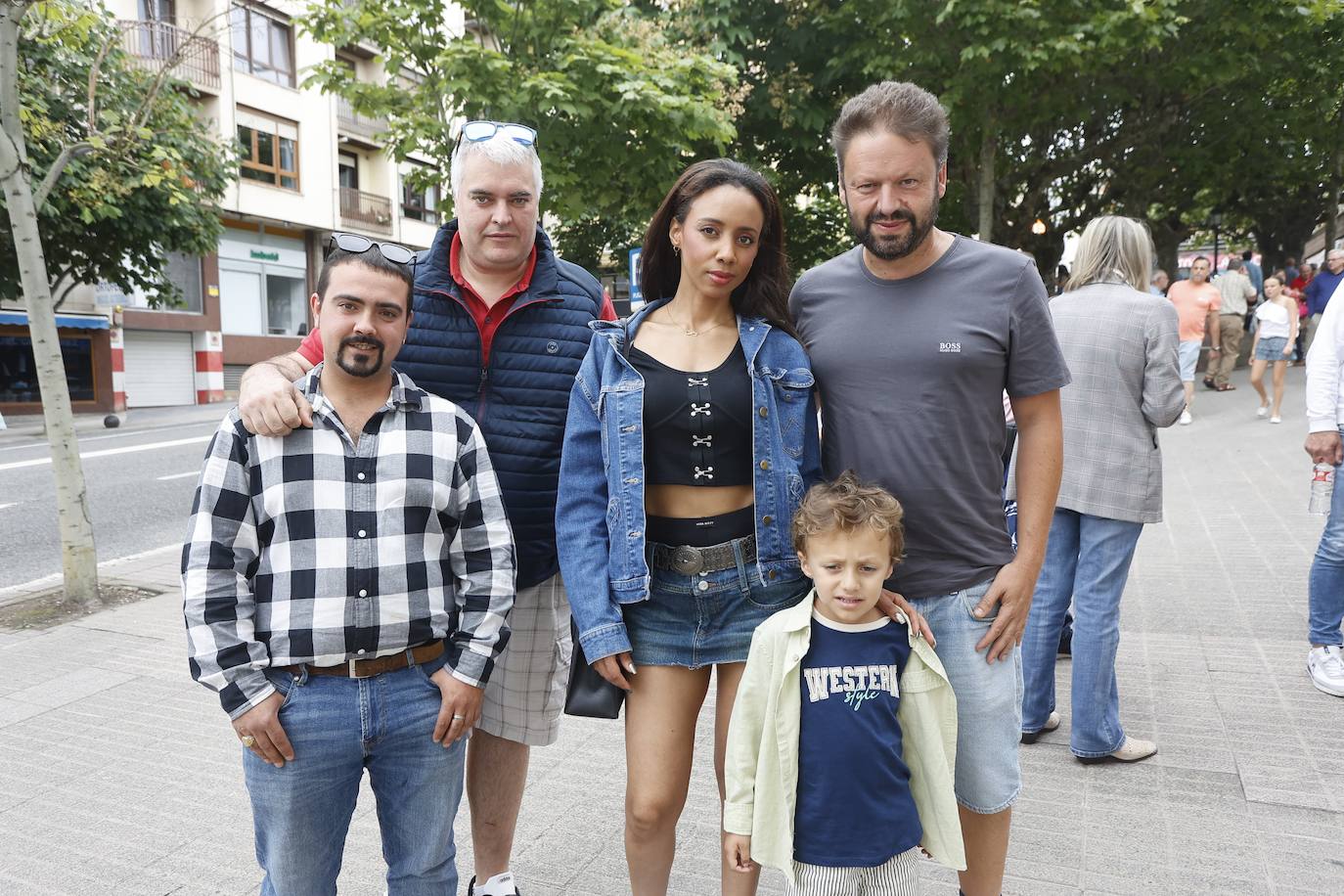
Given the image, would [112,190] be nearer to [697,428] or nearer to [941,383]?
[697,428]

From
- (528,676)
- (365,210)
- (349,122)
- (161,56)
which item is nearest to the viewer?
(528,676)

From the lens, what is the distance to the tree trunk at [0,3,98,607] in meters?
5.73

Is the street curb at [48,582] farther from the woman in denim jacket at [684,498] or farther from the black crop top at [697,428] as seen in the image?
the black crop top at [697,428]

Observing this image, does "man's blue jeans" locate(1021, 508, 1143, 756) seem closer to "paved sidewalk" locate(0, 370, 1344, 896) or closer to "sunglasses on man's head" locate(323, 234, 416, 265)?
"paved sidewalk" locate(0, 370, 1344, 896)

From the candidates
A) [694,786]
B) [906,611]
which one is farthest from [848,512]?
[694,786]

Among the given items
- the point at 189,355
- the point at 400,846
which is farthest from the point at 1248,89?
the point at 189,355

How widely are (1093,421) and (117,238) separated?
650 inches

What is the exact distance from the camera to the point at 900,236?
222 cm

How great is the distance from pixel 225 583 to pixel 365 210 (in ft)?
105

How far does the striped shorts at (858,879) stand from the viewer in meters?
2.21

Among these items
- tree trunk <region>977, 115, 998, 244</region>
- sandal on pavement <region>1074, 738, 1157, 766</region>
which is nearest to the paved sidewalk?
sandal on pavement <region>1074, 738, 1157, 766</region>

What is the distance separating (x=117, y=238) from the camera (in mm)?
15609

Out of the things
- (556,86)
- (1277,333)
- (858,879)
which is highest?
(556,86)

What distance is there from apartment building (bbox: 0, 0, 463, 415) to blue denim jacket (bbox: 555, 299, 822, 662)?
75.1 feet
